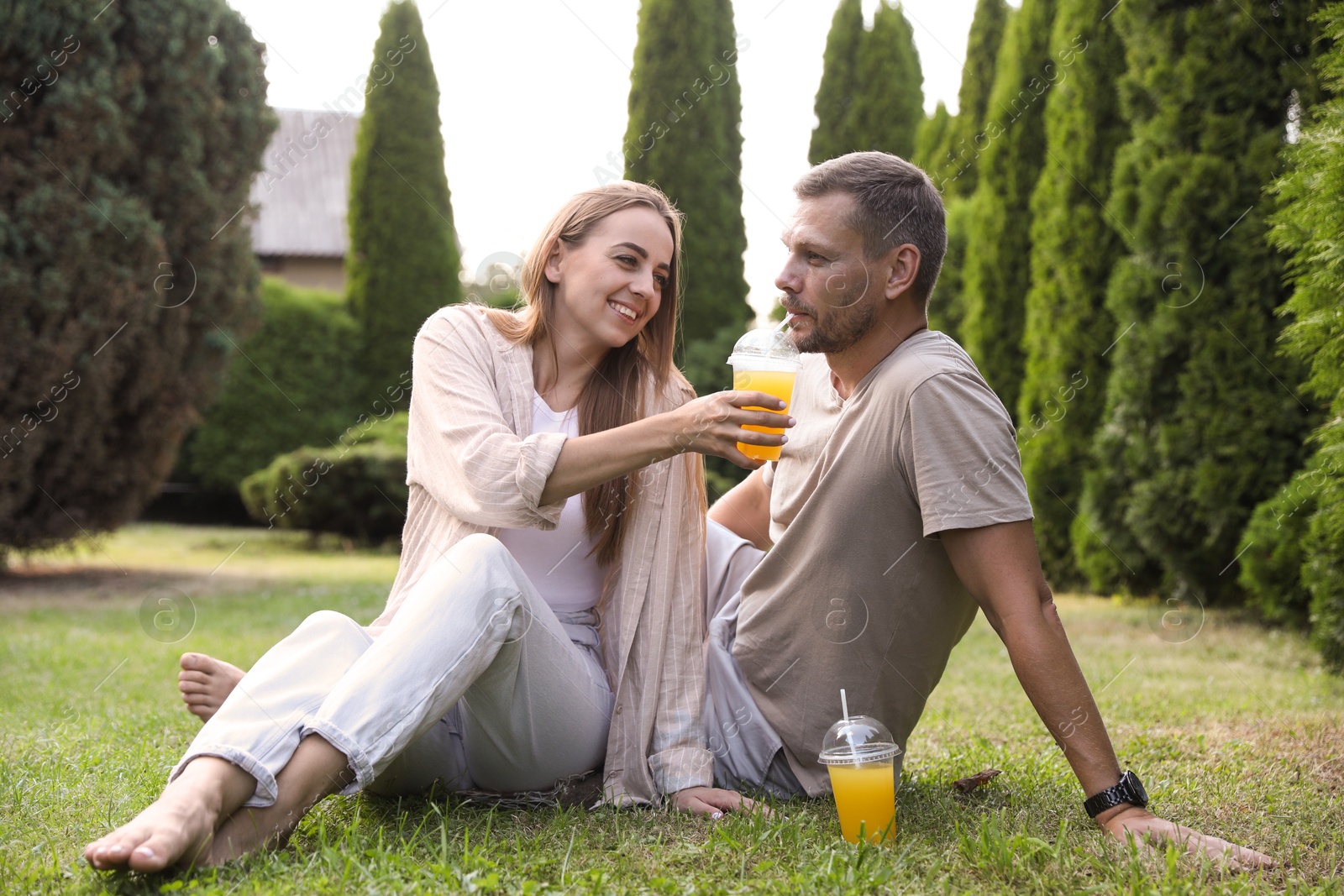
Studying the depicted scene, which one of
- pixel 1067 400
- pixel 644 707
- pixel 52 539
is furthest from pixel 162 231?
pixel 644 707

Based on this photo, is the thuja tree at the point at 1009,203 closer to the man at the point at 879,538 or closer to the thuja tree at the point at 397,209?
the man at the point at 879,538

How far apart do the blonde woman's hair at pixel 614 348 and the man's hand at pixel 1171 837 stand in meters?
1.16

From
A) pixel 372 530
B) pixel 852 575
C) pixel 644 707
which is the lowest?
pixel 372 530

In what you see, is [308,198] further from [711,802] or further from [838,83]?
[711,802]

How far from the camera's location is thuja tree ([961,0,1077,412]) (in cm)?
812

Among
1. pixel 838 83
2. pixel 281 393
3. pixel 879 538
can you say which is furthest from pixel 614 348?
pixel 281 393

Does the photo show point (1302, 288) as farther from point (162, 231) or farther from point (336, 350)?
point (336, 350)

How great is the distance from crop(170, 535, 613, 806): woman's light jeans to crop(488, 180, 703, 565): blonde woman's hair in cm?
36

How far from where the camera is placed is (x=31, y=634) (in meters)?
6.01

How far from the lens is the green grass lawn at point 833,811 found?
1861 millimetres

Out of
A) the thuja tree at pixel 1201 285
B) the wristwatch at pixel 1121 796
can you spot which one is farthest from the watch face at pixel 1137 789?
the thuja tree at pixel 1201 285

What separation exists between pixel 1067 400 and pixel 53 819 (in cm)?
666

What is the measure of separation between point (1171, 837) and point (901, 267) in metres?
1.21

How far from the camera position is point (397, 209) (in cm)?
1411
